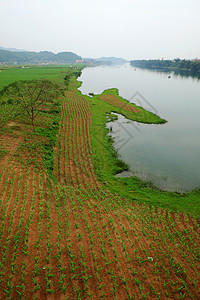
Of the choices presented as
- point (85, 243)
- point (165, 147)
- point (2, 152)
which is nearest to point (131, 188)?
point (85, 243)

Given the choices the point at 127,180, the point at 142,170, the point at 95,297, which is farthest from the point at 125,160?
the point at 95,297

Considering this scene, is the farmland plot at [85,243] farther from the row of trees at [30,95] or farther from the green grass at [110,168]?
the row of trees at [30,95]

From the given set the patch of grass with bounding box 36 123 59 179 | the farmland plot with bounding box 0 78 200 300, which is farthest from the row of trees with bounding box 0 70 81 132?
the farmland plot with bounding box 0 78 200 300

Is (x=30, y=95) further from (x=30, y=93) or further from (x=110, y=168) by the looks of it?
(x=110, y=168)

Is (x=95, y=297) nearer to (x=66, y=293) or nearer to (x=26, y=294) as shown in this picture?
(x=66, y=293)

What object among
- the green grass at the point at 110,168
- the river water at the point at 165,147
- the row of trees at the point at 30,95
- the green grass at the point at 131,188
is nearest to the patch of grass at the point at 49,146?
the green grass at the point at 110,168

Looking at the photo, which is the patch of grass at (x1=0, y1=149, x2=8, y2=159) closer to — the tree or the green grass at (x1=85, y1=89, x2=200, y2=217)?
the tree

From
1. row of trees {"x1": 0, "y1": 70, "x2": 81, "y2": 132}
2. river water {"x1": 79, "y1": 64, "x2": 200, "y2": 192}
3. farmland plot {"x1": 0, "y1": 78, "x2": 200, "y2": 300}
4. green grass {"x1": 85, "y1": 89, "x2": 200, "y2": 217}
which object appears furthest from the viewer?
row of trees {"x1": 0, "y1": 70, "x2": 81, "y2": 132}

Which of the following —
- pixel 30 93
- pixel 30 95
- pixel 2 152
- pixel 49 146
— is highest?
pixel 30 93

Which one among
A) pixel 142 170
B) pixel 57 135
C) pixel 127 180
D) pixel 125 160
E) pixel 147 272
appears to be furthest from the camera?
pixel 57 135
